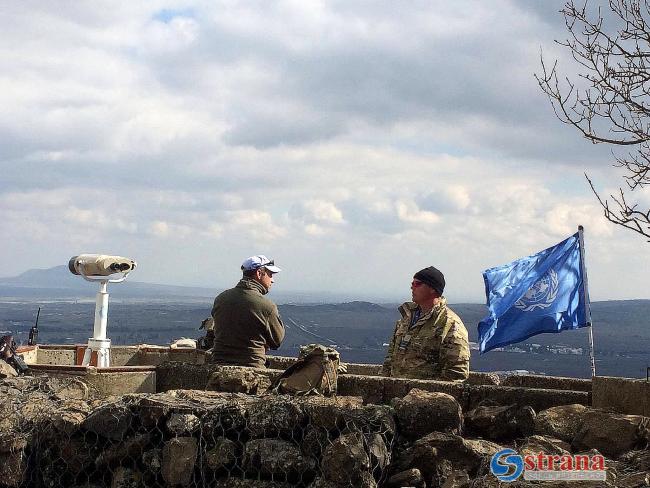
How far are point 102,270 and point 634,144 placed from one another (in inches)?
270

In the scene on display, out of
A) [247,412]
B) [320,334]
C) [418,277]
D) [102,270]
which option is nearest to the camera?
[247,412]

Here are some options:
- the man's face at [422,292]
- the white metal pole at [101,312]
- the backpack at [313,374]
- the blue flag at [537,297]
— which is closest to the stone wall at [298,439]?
the backpack at [313,374]

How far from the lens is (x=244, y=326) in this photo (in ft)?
31.5

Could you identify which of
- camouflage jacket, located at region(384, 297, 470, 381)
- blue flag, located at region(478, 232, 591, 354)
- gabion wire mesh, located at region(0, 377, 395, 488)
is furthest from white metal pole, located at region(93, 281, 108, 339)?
blue flag, located at region(478, 232, 591, 354)

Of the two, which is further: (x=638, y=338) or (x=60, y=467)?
(x=638, y=338)

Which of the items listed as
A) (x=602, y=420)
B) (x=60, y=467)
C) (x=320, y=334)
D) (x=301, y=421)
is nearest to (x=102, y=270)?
(x=60, y=467)

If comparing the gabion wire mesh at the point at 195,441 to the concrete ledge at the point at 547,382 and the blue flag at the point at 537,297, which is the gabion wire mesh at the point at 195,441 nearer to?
the concrete ledge at the point at 547,382

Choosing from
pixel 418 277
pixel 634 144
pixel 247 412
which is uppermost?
pixel 634 144

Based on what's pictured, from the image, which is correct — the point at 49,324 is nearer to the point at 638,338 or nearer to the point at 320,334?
the point at 320,334

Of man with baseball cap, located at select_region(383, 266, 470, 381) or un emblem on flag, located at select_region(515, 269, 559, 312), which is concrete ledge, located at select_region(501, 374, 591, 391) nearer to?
man with baseball cap, located at select_region(383, 266, 470, 381)

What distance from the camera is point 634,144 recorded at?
12695 mm

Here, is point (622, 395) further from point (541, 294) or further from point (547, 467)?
point (541, 294)

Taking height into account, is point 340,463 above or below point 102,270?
below

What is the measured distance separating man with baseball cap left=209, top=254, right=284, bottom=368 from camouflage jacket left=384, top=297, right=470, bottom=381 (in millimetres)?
1197
